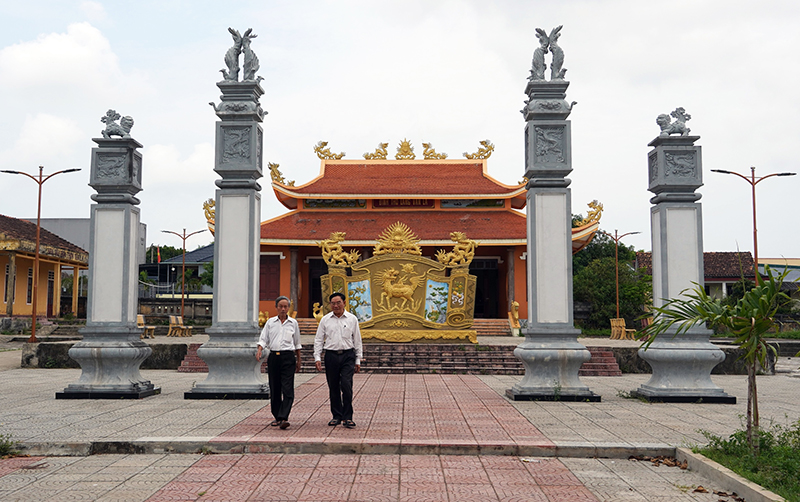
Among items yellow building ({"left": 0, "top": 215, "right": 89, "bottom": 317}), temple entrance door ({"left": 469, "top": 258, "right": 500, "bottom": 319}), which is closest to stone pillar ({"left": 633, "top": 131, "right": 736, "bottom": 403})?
temple entrance door ({"left": 469, "top": 258, "right": 500, "bottom": 319})

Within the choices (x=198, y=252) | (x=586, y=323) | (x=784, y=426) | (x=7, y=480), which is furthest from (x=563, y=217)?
(x=198, y=252)

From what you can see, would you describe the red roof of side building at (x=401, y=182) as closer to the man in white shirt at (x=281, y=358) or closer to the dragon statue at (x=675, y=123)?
the dragon statue at (x=675, y=123)

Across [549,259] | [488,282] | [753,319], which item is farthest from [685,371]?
[488,282]

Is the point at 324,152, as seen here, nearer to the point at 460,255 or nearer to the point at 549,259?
the point at 460,255

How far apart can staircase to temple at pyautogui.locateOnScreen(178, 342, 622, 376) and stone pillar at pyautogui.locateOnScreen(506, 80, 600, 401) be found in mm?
5496

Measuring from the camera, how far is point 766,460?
5.18 meters

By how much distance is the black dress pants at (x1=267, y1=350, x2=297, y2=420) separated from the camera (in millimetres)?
7090

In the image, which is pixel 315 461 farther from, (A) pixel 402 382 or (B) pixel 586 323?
(B) pixel 586 323

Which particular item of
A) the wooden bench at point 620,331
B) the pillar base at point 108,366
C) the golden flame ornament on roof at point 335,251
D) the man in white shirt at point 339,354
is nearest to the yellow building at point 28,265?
the golden flame ornament on roof at point 335,251

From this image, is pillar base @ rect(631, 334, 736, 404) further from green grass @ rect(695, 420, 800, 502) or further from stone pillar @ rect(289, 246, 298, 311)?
stone pillar @ rect(289, 246, 298, 311)

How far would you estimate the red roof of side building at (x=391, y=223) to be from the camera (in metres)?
25.9

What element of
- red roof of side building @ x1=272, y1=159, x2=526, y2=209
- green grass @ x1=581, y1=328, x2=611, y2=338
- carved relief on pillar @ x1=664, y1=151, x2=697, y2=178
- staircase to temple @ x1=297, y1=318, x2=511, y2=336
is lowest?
green grass @ x1=581, y1=328, x2=611, y2=338

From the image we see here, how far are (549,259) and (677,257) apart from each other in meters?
1.96

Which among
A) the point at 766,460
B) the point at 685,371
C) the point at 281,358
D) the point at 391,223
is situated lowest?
the point at 766,460
